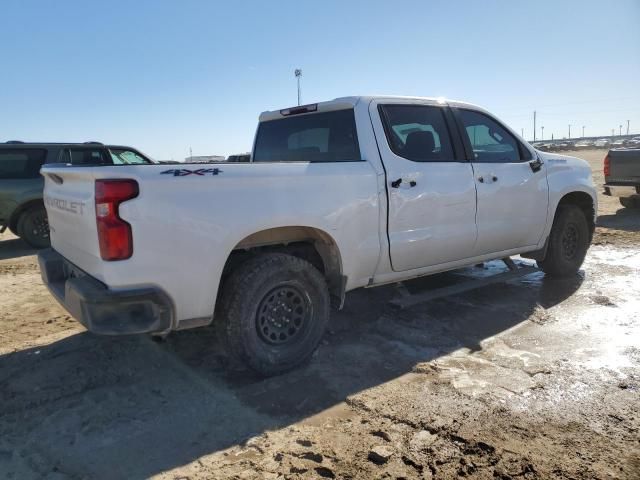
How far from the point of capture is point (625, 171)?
11.3 meters

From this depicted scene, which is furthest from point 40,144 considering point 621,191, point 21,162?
point 621,191

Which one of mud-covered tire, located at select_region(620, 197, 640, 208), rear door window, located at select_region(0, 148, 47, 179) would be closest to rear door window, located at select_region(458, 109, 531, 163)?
rear door window, located at select_region(0, 148, 47, 179)

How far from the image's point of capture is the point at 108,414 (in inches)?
119

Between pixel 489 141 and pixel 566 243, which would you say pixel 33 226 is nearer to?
pixel 489 141

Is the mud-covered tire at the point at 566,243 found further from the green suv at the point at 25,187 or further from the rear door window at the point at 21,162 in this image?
the rear door window at the point at 21,162

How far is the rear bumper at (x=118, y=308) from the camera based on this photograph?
2.78m

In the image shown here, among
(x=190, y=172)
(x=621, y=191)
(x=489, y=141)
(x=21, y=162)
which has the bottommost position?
(x=621, y=191)

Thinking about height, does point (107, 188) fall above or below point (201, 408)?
above

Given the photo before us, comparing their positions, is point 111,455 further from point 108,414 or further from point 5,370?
point 5,370

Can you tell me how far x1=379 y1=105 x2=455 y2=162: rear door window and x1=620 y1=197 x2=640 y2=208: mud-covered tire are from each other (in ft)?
30.8

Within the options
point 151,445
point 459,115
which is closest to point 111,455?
point 151,445

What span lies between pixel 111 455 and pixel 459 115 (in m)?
4.01

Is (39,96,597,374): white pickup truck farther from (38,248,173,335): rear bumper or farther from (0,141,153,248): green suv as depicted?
(0,141,153,248): green suv

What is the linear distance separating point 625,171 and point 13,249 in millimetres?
13057
